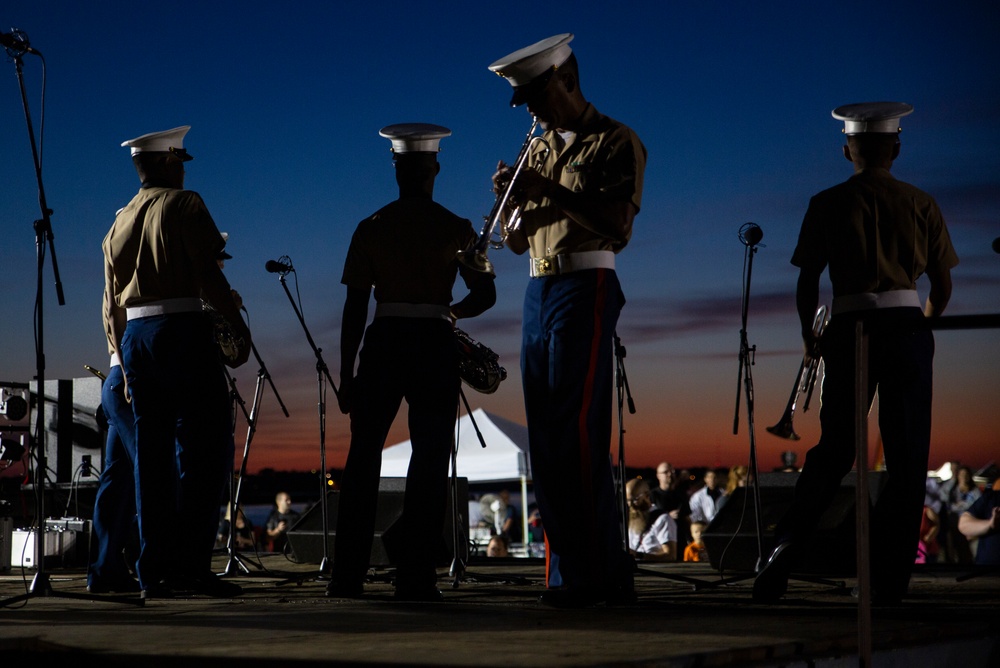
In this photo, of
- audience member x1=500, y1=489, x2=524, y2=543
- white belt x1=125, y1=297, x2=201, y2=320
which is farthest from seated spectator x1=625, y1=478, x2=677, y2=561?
audience member x1=500, y1=489, x2=524, y2=543

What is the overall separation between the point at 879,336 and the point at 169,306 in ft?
9.69

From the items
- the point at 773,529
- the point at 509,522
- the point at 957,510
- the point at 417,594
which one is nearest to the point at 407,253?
the point at 417,594

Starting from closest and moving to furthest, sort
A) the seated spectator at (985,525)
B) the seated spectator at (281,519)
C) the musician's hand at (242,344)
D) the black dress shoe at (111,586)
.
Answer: the musician's hand at (242,344) → the black dress shoe at (111,586) → the seated spectator at (985,525) → the seated spectator at (281,519)

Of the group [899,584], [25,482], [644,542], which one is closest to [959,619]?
[899,584]

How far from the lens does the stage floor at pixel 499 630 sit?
2.77 metres

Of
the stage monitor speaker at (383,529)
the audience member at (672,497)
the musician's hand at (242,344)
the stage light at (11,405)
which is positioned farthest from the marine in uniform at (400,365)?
the audience member at (672,497)

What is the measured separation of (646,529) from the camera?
36.7 feet

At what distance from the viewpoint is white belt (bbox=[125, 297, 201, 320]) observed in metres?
5.14

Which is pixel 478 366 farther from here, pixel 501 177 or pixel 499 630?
pixel 499 630

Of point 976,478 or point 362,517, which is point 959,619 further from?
point 976,478

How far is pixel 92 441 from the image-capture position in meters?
10.3

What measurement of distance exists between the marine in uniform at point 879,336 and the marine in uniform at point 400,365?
1.44 metres

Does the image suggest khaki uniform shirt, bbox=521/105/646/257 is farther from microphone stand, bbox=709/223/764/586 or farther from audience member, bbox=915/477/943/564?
audience member, bbox=915/477/943/564

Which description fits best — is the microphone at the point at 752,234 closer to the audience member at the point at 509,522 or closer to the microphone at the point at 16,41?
the microphone at the point at 16,41
